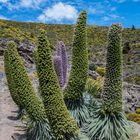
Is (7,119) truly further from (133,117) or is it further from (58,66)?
(133,117)

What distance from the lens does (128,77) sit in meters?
52.5

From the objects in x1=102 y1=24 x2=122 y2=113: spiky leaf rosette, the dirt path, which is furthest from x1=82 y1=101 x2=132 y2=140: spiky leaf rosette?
the dirt path

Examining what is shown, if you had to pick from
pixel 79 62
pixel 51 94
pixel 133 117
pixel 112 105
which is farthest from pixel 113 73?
pixel 133 117

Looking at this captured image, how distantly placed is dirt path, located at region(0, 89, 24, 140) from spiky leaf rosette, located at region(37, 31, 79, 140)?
3.34 m

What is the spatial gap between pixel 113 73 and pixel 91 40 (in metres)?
94.9

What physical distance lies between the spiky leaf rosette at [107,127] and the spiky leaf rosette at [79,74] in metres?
0.58

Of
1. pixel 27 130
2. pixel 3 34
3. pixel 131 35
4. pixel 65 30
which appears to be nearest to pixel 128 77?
pixel 3 34

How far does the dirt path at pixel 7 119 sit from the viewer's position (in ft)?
46.7

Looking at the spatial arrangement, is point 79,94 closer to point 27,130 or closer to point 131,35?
point 27,130

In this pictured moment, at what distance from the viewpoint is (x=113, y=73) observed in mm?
11375

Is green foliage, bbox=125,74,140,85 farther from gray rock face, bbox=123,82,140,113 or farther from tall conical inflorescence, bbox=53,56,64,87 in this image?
tall conical inflorescence, bbox=53,56,64,87

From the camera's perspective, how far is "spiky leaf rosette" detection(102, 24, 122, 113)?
11289mm

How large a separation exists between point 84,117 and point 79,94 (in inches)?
27.1

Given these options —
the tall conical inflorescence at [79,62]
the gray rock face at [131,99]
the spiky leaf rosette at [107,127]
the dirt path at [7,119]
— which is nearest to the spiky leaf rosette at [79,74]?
the tall conical inflorescence at [79,62]
